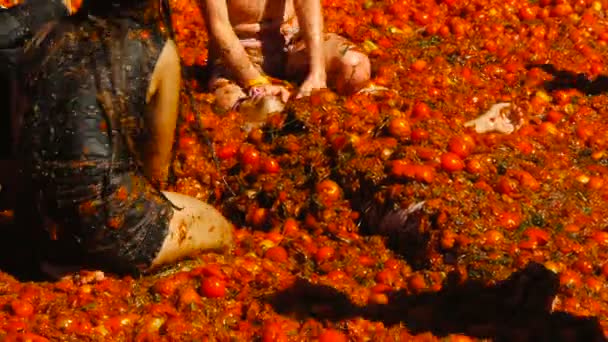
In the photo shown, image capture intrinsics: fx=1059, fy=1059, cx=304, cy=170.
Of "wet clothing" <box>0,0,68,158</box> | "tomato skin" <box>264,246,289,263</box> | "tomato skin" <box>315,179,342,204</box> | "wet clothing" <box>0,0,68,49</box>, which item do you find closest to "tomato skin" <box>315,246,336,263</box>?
"tomato skin" <box>264,246,289,263</box>

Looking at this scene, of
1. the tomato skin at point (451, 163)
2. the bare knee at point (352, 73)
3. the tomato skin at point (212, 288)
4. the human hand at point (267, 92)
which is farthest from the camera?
the bare knee at point (352, 73)

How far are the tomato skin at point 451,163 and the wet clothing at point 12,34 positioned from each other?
6.77ft

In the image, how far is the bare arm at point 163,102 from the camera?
14.5ft

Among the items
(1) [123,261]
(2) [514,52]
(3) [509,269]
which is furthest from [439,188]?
(2) [514,52]

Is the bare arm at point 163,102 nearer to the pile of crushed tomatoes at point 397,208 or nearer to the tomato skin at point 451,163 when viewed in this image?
the pile of crushed tomatoes at point 397,208

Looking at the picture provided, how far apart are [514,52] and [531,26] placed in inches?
14.2

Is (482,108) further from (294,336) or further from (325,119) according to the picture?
(294,336)

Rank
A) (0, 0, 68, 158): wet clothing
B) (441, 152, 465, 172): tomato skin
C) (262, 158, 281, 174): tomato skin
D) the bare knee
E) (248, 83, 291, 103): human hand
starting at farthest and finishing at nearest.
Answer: the bare knee
(248, 83, 291, 103): human hand
(262, 158, 281, 174): tomato skin
(441, 152, 465, 172): tomato skin
(0, 0, 68, 158): wet clothing

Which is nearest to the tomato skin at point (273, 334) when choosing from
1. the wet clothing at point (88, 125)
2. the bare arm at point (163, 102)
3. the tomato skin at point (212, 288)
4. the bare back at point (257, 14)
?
the tomato skin at point (212, 288)

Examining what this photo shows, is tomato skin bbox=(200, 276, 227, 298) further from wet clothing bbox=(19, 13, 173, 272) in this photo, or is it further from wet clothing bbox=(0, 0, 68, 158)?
wet clothing bbox=(0, 0, 68, 158)

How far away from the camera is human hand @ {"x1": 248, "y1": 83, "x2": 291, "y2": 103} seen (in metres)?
6.21

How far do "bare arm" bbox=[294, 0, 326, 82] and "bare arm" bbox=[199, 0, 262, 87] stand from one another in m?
0.35

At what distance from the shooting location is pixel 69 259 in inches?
185

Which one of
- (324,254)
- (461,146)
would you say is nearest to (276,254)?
(324,254)
